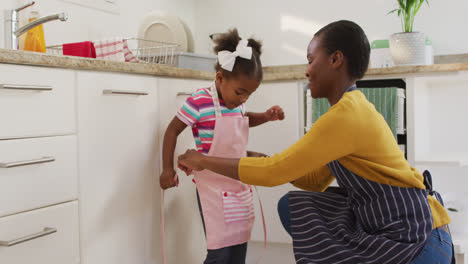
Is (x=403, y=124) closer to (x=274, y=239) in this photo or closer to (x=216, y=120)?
(x=274, y=239)

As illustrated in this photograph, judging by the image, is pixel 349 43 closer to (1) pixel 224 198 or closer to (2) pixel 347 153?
(2) pixel 347 153

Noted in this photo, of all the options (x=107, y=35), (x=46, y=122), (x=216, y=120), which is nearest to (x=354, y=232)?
(x=216, y=120)

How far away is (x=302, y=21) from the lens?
274 centimetres

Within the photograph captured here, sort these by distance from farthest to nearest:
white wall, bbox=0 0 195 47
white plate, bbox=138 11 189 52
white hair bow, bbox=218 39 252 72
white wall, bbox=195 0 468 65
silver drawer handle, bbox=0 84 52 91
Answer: white wall, bbox=195 0 468 65 → white plate, bbox=138 11 189 52 → white wall, bbox=0 0 195 47 → white hair bow, bbox=218 39 252 72 → silver drawer handle, bbox=0 84 52 91

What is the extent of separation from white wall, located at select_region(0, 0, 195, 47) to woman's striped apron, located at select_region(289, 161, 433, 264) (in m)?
1.26

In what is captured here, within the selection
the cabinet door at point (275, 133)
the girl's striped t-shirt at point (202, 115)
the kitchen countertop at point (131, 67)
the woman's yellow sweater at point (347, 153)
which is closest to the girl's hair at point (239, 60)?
the girl's striped t-shirt at point (202, 115)

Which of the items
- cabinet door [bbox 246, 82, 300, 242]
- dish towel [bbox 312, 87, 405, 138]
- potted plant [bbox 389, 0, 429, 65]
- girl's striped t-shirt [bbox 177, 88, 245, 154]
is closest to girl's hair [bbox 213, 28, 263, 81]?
girl's striped t-shirt [bbox 177, 88, 245, 154]

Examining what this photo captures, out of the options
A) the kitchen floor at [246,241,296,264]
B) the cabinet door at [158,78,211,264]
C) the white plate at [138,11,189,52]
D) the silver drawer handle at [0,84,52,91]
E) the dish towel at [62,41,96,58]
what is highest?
the white plate at [138,11,189,52]

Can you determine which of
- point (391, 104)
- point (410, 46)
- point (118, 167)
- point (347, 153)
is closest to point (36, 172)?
point (118, 167)

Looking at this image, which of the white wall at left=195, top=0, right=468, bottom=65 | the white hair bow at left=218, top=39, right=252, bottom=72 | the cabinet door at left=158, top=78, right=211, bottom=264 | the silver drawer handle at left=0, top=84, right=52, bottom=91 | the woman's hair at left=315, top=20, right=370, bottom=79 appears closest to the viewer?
the silver drawer handle at left=0, top=84, right=52, bottom=91

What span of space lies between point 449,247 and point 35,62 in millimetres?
1153

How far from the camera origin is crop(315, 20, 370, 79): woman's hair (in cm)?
129

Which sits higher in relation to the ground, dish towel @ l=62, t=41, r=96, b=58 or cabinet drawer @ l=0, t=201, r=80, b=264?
dish towel @ l=62, t=41, r=96, b=58

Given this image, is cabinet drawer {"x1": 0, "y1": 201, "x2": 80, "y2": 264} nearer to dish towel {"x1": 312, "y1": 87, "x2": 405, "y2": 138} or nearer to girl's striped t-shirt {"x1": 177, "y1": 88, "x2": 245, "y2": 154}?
girl's striped t-shirt {"x1": 177, "y1": 88, "x2": 245, "y2": 154}
